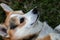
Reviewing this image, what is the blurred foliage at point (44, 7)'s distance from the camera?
21.6ft

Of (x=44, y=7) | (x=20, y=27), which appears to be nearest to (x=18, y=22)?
(x=20, y=27)

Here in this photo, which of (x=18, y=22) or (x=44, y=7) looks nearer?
(x=18, y=22)

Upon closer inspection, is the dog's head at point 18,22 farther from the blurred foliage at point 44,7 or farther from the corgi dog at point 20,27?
the blurred foliage at point 44,7

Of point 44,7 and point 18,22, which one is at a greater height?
point 44,7

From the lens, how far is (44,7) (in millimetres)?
6816

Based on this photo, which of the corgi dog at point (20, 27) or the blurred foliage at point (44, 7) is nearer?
the corgi dog at point (20, 27)

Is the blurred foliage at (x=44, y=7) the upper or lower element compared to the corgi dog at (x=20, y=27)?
upper

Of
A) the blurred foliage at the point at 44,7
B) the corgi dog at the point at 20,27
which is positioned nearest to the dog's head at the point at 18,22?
the corgi dog at the point at 20,27

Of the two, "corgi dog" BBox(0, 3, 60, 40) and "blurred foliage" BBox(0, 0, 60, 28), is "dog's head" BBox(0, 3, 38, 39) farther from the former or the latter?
"blurred foliage" BBox(0, 0, 60, 28)

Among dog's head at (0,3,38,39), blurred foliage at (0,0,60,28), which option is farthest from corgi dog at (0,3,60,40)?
blurred foliage at (0,0,60,28)

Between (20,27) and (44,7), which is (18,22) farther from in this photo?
(44,7)

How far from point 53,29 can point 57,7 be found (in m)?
0.81

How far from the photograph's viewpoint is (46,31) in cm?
588

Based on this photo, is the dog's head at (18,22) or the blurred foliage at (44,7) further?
the blurred foliage at (44,7)
